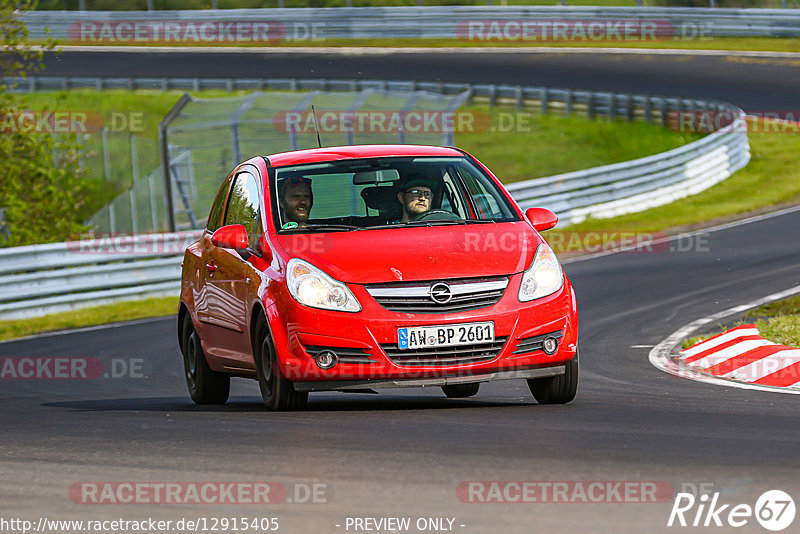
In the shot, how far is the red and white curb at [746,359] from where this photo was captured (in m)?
9.53

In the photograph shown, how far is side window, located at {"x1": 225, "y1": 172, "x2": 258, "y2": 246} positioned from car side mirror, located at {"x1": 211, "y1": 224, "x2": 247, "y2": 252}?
165 mm

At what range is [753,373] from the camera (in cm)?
977

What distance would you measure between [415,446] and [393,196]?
8.34 feet

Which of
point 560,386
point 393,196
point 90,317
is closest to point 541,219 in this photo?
point 393,196

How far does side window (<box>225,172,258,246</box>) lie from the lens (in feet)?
28.9

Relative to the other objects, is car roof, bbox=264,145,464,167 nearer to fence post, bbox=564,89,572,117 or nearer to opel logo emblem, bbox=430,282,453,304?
opel logo emblem, bbox=430,282,453,304

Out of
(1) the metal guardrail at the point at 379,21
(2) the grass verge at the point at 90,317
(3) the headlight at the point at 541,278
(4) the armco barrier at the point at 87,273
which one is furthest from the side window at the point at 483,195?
(1) the metal guardrail at the point at 379,21

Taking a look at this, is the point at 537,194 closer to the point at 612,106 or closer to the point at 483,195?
the point at 483,195

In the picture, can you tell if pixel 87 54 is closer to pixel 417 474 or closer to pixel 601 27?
pixel 601 27

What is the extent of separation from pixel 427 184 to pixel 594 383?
2.22m

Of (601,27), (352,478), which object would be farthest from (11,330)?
(601,27)

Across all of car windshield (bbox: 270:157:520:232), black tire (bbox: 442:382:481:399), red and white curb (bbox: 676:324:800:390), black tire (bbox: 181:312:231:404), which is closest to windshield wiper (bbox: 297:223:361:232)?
car windshield (bbox: 270:157:520:232)

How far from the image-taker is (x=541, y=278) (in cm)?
785

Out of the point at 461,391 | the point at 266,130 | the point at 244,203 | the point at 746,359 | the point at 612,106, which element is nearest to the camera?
the point at 244,203
